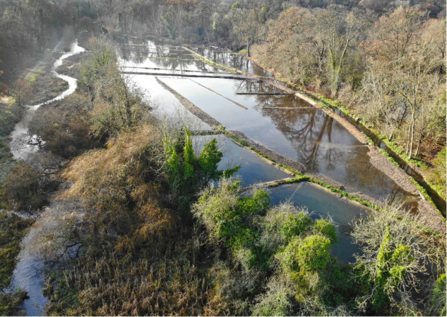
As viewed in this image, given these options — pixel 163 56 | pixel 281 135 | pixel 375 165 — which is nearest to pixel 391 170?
pixel 375 165

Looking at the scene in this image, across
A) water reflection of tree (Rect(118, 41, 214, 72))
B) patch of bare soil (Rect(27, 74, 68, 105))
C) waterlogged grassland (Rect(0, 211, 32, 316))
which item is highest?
water reflection of tree (Rect(118, 41, 214, 72))

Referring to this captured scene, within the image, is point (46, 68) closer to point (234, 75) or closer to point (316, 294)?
point (234, 75)

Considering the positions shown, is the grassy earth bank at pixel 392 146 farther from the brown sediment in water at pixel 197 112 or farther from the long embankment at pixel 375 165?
the brown sediment in water at pixel 197 112

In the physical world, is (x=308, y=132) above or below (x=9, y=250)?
above

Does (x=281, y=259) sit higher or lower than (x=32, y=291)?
higher

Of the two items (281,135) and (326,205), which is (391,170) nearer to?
(326,205)

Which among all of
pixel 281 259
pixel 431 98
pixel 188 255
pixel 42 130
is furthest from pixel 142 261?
pixel 431 98

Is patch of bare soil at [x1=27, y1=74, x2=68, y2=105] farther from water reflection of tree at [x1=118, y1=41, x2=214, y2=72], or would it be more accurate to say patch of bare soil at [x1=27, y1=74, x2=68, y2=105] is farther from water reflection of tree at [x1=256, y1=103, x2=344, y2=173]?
water reflection of tree at [x1=256, y1=103, x2=344, y2=173]

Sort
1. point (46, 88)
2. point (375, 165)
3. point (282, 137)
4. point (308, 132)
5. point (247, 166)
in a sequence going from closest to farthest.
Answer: point (247, 166) < point (375, 165) < point (282, 137) < point (308, 132) < point (46, 88)

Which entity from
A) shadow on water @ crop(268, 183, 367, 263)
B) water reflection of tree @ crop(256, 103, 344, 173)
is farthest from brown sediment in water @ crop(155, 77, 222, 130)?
shadow on water @ crop(268, 183, 367, 263)

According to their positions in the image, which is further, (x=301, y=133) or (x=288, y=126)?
(x=288, y=126)

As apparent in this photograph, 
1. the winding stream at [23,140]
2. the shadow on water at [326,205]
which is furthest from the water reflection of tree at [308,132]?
the winding stream at [23,140]
